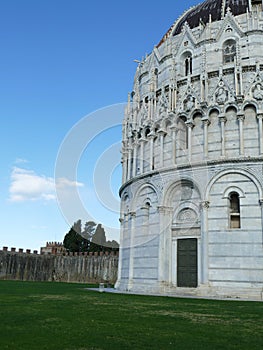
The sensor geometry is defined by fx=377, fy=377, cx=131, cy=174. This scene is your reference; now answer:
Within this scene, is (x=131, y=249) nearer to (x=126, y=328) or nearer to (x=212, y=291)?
(x=212, y=291)

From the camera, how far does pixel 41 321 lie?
9352 mm

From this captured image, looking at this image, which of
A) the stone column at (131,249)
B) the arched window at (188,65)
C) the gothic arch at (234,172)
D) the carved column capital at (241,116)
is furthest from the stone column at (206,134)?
the stone column at (131,249)

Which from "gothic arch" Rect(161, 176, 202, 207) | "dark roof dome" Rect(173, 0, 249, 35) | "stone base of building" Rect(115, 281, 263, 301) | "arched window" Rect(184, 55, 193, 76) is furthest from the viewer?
"dark roof dome" Rect(173, 0, 249, 35)

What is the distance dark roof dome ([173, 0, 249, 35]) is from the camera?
25.4m

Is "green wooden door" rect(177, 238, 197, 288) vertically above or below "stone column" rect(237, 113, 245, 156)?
below

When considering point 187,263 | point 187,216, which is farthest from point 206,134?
point 187,263

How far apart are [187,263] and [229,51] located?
13.3 meters

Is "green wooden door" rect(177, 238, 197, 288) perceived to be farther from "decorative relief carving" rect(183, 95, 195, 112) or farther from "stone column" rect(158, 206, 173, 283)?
"decorative relief carving" rect(183, 95, 195, 112)

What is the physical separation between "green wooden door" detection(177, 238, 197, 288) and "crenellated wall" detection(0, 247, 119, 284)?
1989cm

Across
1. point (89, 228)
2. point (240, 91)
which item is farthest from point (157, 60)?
point (89, 228)

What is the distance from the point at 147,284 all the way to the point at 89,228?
45.7 metres

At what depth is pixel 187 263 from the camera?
21.2 meters

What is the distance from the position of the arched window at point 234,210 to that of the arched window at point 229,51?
871 centimetres

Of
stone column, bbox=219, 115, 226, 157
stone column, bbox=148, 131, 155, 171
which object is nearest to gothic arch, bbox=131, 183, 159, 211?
stone column, bbox=148, 131, 155, 171
